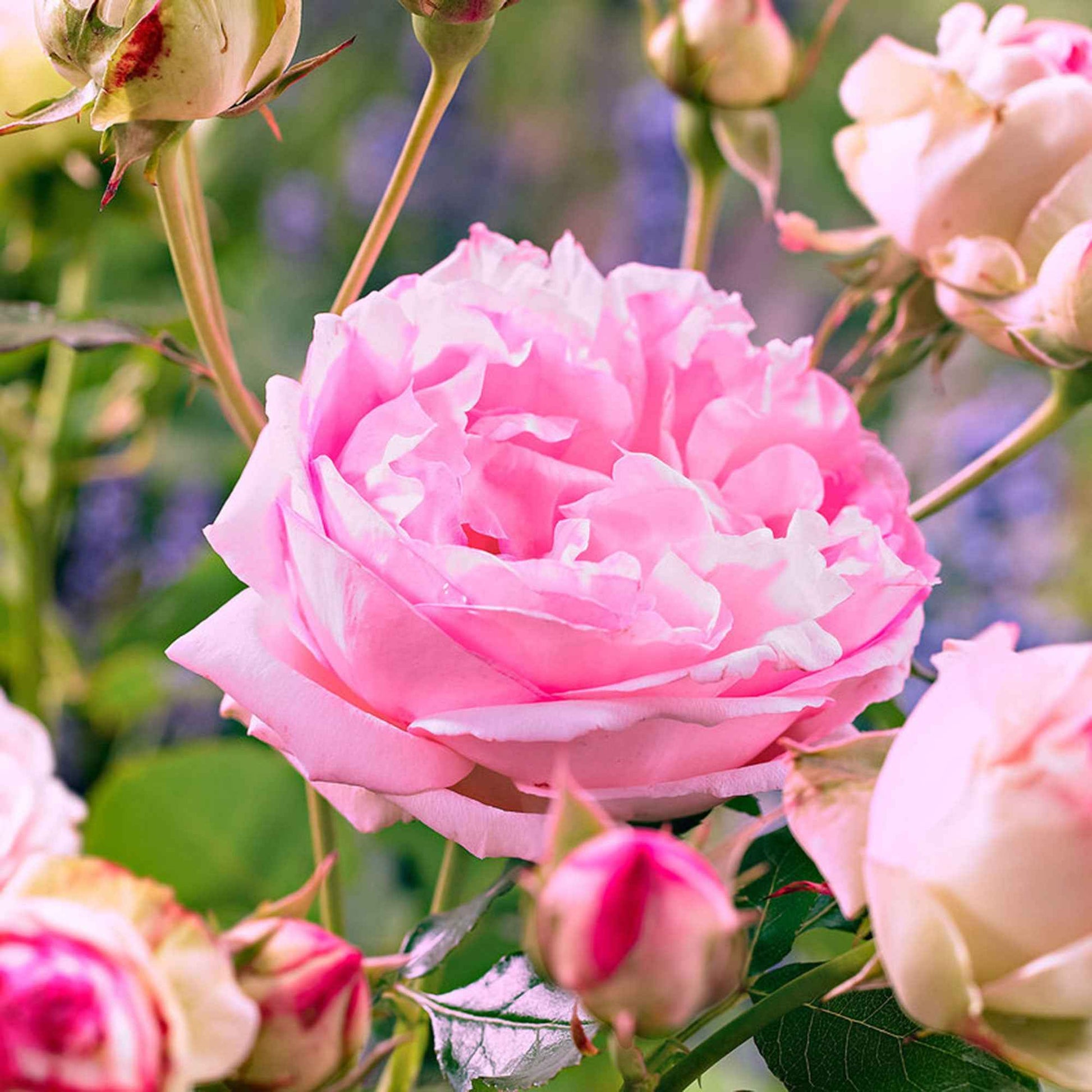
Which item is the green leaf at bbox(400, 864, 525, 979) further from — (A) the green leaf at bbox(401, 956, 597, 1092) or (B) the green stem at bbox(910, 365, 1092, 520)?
(B) the green stem at bbox(910, 365, 1092, 520)

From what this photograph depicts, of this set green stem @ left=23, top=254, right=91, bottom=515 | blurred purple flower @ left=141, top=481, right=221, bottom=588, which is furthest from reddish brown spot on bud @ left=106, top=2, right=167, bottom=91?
blurred purple flower @ left=141, top=481, right=221, bottom=588

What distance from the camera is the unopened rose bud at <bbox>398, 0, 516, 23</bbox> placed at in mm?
240

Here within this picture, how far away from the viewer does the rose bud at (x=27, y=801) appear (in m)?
0.23

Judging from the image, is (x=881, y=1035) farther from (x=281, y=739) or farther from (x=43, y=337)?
(x=43, y=337)

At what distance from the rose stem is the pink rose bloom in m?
0.02

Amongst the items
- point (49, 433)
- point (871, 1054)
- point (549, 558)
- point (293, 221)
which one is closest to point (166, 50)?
point (549, 558)

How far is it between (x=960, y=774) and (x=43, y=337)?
0.70ft

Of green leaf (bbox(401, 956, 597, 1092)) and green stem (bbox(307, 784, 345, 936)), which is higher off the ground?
green leaf (bbox(401, 956, 597, 1092))

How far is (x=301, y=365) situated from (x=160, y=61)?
1.93 ft

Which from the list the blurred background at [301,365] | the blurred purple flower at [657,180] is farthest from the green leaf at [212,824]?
the blurred purple flower at [657,180]

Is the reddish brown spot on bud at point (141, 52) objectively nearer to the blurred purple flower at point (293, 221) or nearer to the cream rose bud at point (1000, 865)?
the cream rose bud at point (1000, 865)

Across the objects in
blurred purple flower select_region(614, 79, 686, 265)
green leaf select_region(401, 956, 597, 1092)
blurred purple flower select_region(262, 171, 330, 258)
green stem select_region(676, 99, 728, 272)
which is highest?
green stem select_region(676, 99, 728, 272)

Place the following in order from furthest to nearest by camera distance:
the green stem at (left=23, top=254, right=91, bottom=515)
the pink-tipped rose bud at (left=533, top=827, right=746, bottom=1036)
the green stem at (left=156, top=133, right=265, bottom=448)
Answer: the green stem at (left=23, top=254, right=91, bottom=515) → the green stem at (left=156, top=133, right=265, bottom=448) → the pink-tipped rose bud at (left=533, top=827, right=746, bottom=1036)

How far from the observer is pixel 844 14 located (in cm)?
128
